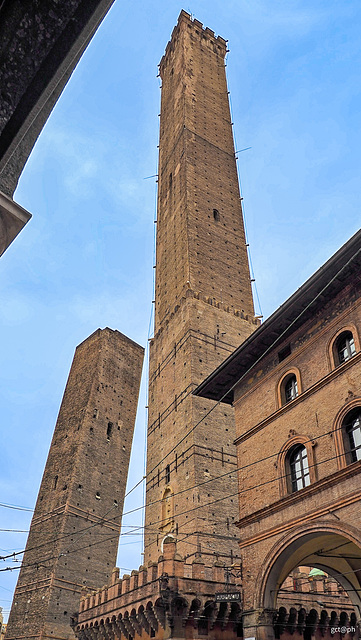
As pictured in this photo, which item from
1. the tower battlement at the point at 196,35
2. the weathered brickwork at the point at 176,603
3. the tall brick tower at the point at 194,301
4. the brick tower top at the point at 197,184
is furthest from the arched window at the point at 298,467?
the tower battlement at the point at 196,35

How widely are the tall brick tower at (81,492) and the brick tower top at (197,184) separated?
7.65 m

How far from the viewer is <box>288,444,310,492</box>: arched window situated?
10.5 m

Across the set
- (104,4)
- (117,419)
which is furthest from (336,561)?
(117,419)

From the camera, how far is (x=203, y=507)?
686 inches

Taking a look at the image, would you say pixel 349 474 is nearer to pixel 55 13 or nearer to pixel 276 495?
pixel 276 495

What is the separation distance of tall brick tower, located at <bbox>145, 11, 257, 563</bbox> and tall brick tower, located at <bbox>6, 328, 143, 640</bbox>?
20.5 ft

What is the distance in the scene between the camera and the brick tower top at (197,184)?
2491 cm

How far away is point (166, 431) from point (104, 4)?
1995 cm

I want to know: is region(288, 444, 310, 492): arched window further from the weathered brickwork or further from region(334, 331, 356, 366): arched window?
the weathered brickwork

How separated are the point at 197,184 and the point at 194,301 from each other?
27.1 feet

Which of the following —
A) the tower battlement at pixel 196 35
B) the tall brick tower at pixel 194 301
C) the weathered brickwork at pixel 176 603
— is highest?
the tower battlement at pixel 196 35

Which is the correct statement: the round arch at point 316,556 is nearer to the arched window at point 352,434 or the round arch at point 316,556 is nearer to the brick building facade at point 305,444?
the brick building facade at point 305,444

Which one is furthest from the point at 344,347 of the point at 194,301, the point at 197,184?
the point at 197,184

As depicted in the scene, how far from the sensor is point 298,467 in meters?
10.8
